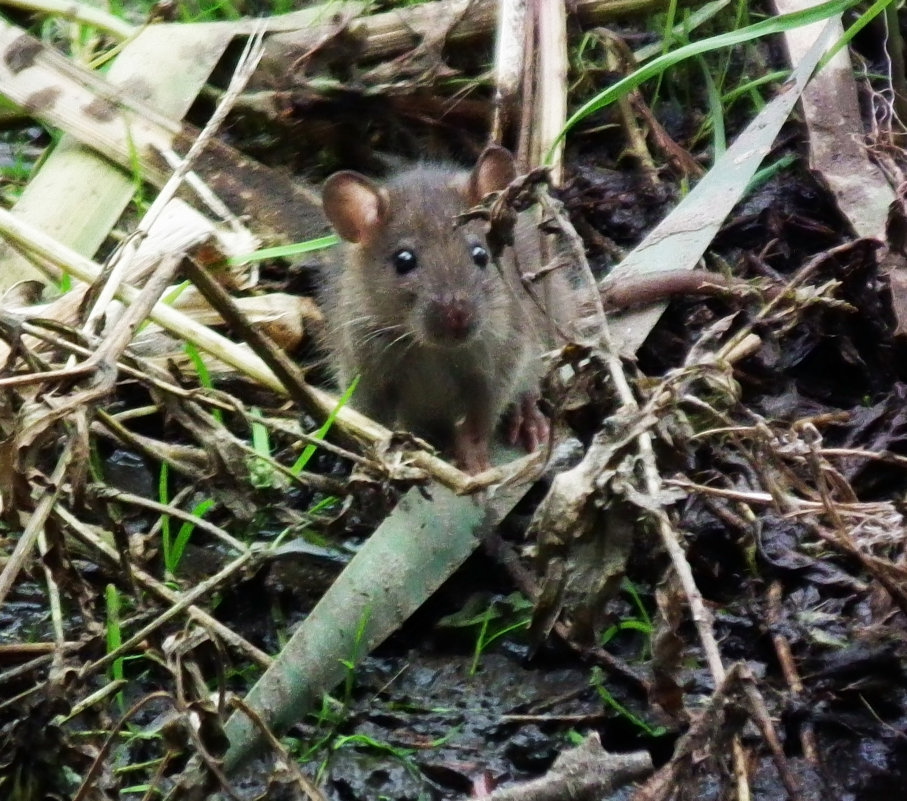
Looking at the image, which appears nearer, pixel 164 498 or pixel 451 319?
pixel 164 498

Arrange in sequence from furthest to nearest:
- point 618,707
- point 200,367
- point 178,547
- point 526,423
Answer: point 526,423 < point 200,367 < point 178,547 < point 618,707

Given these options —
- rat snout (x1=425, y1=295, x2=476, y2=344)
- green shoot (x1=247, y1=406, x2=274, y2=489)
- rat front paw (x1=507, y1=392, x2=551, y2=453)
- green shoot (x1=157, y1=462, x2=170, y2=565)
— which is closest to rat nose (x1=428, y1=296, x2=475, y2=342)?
rat snout (x1=425, y1=295, x2=476, y2=344)

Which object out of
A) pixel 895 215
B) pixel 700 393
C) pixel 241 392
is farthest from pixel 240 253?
pixel 895 215

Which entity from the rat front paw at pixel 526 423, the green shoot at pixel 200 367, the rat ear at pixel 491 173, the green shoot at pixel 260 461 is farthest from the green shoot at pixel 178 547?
the rat ear at pixel 491 173

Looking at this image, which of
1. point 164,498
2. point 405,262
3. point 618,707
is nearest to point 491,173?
point 405,262

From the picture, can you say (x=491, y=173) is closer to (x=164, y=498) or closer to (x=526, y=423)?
(x=526, y=423)

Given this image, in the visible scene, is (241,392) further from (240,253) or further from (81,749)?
(81,749)

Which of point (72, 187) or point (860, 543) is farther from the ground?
point (72, 187)
